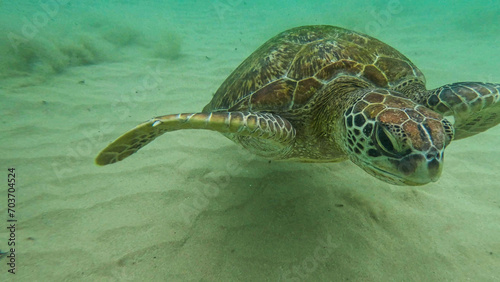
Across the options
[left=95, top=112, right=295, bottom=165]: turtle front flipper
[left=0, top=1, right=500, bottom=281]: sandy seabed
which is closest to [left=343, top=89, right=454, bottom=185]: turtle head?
[left=95, top=112, right=295, bottom=165]: turtle front flipper

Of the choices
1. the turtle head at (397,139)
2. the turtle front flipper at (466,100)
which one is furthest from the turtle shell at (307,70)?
the turtle head at (397,139)

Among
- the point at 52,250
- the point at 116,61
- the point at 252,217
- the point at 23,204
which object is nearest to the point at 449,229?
the point at 252,217

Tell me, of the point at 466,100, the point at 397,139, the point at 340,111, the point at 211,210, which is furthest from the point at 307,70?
the point at 211,210

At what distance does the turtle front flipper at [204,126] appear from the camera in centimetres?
174

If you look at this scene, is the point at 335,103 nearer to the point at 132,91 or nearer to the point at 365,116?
the point at 365,116

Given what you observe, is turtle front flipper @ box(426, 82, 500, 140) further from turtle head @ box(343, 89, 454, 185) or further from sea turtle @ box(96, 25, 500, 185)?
turtle head @ box(343, 89, 454, 185)

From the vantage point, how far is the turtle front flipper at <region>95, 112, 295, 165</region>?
5.71ft

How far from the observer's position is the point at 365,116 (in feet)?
5.37

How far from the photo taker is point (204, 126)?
179cm

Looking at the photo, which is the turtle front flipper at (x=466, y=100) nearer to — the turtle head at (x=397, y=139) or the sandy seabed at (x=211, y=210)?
the turtle head at (x=397, y=139)

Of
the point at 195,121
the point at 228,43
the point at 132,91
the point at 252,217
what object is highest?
the point at 228,43

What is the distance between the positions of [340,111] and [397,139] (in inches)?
24.4

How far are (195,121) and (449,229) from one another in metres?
2.43

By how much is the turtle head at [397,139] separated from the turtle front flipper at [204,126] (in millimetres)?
571
